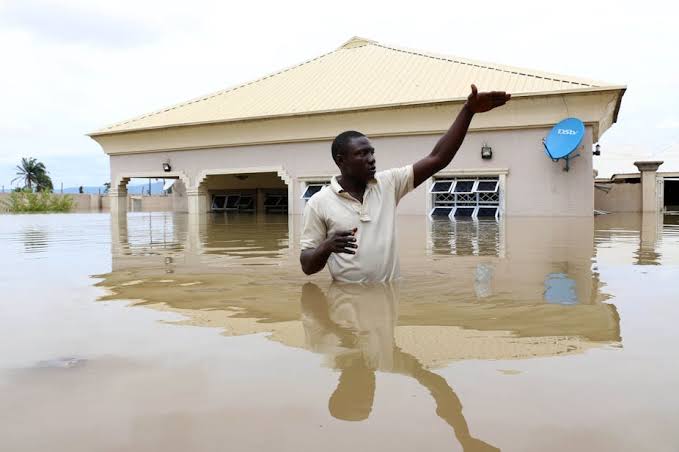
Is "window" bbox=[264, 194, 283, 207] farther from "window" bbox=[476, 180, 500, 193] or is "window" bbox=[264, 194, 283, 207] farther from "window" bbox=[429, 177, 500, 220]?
"window" bbox=[476, 180, 500, 193]

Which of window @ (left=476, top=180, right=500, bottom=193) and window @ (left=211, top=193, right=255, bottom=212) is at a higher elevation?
window @ (left=476, top=180, right=500, bottom=193)

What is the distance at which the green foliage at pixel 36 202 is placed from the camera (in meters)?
27.9

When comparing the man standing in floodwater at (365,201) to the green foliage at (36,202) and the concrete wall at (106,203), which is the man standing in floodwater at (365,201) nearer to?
the green foliage at (36,202)

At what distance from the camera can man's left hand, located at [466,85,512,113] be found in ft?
12.1

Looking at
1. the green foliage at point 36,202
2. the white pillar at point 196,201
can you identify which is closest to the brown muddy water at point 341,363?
the white pillar at point 196,201

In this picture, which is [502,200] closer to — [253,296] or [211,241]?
[211,241]

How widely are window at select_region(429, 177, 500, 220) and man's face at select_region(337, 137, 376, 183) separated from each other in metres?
12.4

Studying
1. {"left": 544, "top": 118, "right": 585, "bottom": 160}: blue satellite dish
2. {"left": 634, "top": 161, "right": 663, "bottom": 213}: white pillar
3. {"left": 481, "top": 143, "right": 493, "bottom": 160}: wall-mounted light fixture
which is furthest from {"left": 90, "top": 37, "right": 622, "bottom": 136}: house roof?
{"left": 634, "top": 161, "right": 663, "bottom": 213}: white pillar

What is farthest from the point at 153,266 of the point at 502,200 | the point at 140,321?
the point at 502,200

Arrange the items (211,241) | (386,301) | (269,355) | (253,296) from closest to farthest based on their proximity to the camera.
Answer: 1. (269,355)
2. (386,301)
3. (253,296)
4. (211,241)

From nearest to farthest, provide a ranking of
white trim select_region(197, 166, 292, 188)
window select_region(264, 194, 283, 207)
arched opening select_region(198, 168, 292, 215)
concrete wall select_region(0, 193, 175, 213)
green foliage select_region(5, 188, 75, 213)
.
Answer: white trim select_region(197, 166, 292, 188) < arched opening select_region(198, 168, 292, 215) < window select_region(264, 194, 283, 207) < green foliage select_region(5, 188, 75, 213) < concrete wall select_region(0, 193, 175, 213)

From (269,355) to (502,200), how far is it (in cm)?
1434

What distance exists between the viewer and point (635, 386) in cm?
177

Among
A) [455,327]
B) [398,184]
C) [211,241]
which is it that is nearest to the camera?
[455,327]
